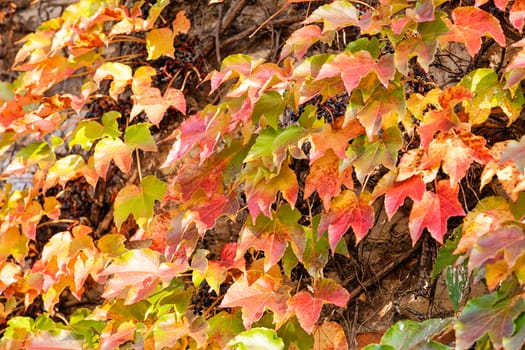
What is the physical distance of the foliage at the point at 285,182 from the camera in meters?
1.55

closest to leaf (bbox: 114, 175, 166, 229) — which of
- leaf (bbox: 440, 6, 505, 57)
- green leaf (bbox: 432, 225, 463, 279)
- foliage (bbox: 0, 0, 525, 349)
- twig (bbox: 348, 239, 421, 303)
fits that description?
foliage (bbox: 0, 0, 525, 349)

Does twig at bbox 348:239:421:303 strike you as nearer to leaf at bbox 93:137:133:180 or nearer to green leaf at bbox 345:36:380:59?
green leaf at bbox 345:36:380:59

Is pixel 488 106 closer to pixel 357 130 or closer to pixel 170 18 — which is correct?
pixel 357 130

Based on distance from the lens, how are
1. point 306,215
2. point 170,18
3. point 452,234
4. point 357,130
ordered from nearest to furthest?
1. point 357,130
2. point 452,234
3. point 306,215
4. point 170,18

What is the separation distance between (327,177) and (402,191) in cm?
17

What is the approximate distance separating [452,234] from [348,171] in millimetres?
296

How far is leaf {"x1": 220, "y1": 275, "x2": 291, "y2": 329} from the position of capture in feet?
5.54

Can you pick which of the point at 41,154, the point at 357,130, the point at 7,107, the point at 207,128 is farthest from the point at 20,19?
the point at 357,130

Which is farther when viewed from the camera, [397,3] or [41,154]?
[41,154]

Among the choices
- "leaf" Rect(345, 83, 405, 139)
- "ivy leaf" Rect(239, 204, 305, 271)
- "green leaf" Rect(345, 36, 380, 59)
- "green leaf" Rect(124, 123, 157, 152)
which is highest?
"green leaf" Rect(345, 36, 380, 59)

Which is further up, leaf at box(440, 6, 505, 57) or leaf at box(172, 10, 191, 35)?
leaf at box(440, 6, 505, 57)

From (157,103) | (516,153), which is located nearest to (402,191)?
(516,153)

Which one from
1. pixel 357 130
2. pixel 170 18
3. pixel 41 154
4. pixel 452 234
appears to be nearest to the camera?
pixel 357 130

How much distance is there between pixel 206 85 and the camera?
2.32 meters
